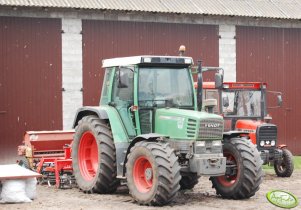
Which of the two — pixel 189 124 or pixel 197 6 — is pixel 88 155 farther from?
pixel 197 6

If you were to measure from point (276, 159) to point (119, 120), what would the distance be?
4.70 metres

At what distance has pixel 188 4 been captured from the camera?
2105 cm

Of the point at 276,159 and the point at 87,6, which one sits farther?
the point at 87,6

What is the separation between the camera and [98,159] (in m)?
12.3

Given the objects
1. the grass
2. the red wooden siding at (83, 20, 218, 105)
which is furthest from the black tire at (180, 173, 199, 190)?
the red wooden siding at (83, 20, 218, 105)

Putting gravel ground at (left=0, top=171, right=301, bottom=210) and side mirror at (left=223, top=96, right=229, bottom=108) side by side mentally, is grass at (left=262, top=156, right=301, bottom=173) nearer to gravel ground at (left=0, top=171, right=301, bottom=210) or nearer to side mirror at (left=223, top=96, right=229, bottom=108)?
side mirror at (left=223, top=96, right=229, bottom=108)

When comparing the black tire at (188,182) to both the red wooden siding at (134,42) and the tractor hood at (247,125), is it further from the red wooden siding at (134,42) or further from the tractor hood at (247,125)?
the red wooden siding at (134,42)

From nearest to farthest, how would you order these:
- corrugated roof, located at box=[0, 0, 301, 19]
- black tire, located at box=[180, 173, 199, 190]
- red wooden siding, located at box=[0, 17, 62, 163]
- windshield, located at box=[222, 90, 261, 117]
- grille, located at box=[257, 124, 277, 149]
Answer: black tire, located at box=[180, 173, 199, 190], grille, located at box=[257, 124, 277, 149], windshield, located at box=[222, 90, 261, 117], red wooden siding, located at box=[0, 17, 62, 163], corrugated roof, located at box=[0, 0, 301, 19]

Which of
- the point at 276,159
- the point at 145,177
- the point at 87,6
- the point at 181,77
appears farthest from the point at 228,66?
the point at 145,177

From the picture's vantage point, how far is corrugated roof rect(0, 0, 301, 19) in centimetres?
1889

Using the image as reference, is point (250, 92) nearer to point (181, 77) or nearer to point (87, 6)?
point (181, 77)

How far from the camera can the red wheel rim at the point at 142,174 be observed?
11.1 meters

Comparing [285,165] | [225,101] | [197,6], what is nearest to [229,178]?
[225,101]

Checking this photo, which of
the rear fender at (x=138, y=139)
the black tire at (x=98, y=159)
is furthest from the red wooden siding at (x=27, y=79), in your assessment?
the rear fender at (x=138, y=139)
